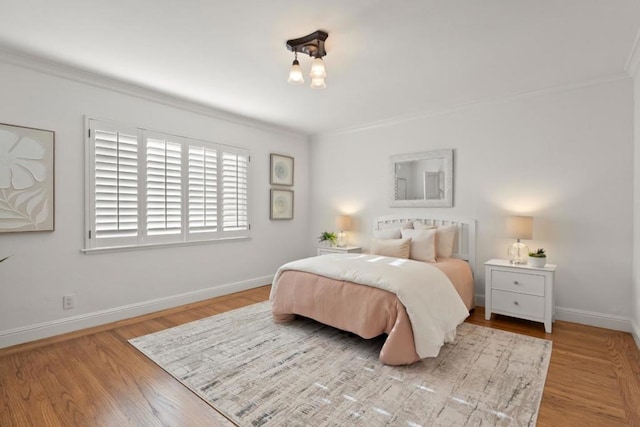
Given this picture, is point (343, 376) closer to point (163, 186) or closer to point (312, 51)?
point (312, 51)

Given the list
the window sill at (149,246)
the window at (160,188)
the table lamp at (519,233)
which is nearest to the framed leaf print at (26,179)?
the window at (160,188)

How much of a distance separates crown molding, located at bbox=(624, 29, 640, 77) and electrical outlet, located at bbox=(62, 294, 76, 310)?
539cm

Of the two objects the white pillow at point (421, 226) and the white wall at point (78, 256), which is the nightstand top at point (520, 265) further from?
the white wall at point (78, 256)

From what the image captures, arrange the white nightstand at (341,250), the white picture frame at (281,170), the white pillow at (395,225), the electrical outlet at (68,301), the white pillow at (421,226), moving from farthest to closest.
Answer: the white picture frame at (281,170) → the white nightstand at (341,250) → the white pillow at (395,225) → the white pillow at (421,226) → the electrical outlet at (68,301)

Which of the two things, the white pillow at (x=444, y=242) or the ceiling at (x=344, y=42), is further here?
the white pillow at (x=444, y=242)

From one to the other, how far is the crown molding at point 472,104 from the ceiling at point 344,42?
6cm

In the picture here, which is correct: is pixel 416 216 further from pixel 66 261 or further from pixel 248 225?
pixel 66 261

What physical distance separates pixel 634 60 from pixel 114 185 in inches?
200

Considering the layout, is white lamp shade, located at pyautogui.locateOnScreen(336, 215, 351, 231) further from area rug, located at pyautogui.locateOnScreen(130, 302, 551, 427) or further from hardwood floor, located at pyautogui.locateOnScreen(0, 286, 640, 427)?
hardwood floor, located at pyautogui.locateOnScreen(0, 286, 640, 427)

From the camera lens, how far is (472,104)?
4082 millimetres

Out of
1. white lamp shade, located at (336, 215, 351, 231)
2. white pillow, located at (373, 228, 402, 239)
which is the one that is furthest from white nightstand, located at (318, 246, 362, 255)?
white pillow, located at (373, 228, 402, 239)

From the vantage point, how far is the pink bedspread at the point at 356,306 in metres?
2.44

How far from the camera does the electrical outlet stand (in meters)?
3.14

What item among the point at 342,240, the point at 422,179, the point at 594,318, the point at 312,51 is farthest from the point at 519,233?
the point at 312,51
